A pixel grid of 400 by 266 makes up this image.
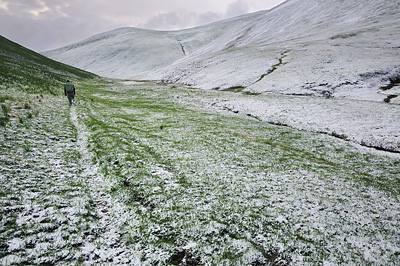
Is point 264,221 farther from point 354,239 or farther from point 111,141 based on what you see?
point 111,141

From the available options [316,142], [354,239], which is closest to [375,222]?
[354,239]

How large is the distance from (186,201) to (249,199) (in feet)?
11.5

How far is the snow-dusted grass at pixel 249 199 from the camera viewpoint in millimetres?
7977

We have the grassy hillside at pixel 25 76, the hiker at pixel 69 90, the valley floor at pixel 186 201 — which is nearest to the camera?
the valley floor at pixel 186 201

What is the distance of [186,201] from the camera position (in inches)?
417

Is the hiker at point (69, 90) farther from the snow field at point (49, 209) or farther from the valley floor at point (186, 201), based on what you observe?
the snow field at point (49, 209)

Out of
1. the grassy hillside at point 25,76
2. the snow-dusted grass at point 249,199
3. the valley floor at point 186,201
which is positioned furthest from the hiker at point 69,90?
the snow-dusted grass at point 249,199

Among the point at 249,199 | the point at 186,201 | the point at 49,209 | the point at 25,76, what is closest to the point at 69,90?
the point at 25,76

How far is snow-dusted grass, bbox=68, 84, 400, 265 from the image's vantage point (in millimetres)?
7977

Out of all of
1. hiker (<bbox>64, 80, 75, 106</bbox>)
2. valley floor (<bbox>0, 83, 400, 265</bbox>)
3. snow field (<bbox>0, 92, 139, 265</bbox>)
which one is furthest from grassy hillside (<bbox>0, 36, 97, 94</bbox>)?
snow field (<bbox>0, 92, 139, 265</bbox>)

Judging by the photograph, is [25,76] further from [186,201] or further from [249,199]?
[249,199]

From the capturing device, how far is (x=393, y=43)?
221ft

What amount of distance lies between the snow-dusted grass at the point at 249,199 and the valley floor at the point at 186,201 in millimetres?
54

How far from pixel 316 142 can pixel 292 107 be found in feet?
52.9
